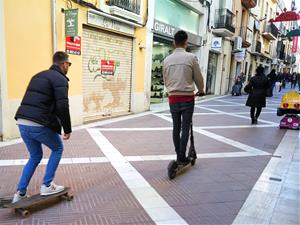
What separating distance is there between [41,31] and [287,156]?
19.3 ft

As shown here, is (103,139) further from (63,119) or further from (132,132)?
(63,119)

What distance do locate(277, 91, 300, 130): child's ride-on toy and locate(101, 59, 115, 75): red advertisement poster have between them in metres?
5.27

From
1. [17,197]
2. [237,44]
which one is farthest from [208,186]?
[237,44]

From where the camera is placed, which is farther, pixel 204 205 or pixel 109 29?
pixel 109 29

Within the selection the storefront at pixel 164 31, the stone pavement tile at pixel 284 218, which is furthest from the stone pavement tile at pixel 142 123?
the stone pavement tile at pixel 284 218

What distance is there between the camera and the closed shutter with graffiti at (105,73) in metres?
8.65

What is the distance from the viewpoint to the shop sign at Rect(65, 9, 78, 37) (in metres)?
7.05

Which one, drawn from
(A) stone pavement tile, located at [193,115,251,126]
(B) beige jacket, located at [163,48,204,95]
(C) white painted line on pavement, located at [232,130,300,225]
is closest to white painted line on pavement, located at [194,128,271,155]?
(C) white painted line on pavement, located at [232,130,300,225]

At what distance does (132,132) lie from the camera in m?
7.62

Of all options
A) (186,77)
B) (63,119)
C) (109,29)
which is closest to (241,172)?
(186,77)

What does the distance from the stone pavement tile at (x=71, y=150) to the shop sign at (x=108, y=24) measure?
11.7 ft

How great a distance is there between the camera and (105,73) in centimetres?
938

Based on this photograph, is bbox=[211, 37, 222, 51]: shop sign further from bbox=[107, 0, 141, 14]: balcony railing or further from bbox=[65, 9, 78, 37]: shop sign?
bbox=[65, 9, 78, 37]: shop sign

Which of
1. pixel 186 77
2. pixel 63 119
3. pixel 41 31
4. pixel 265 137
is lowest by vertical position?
pixel 265 137
